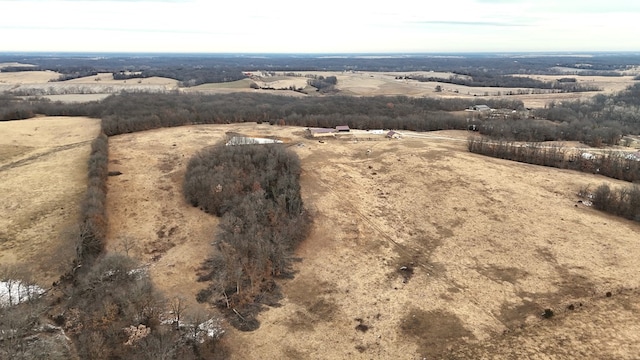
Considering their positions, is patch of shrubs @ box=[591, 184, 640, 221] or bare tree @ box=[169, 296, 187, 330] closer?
bare tree @ box=[169, 296, 187, 330]

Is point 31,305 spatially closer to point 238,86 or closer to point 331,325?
point 331,325

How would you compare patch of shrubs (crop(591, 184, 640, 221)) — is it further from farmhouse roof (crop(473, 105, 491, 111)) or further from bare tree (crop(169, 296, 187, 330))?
farmhouse roof (crop(473, 105, 491, 111))

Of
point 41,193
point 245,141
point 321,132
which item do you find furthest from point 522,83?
point 41,193

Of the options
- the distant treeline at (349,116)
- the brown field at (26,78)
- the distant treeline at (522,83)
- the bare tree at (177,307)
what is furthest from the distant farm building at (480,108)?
the brown field at (26,78)

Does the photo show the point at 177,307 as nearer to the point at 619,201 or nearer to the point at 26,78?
the point at 619,201

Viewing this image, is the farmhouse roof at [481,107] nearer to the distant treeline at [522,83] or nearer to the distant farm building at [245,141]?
the distant treeline at [522,83]

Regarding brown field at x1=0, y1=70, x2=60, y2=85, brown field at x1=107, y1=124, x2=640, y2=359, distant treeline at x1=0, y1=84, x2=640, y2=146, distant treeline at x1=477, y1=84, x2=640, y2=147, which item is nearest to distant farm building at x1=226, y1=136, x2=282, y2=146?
brown field at x1=107, y1=124, x2=640, y2=359
